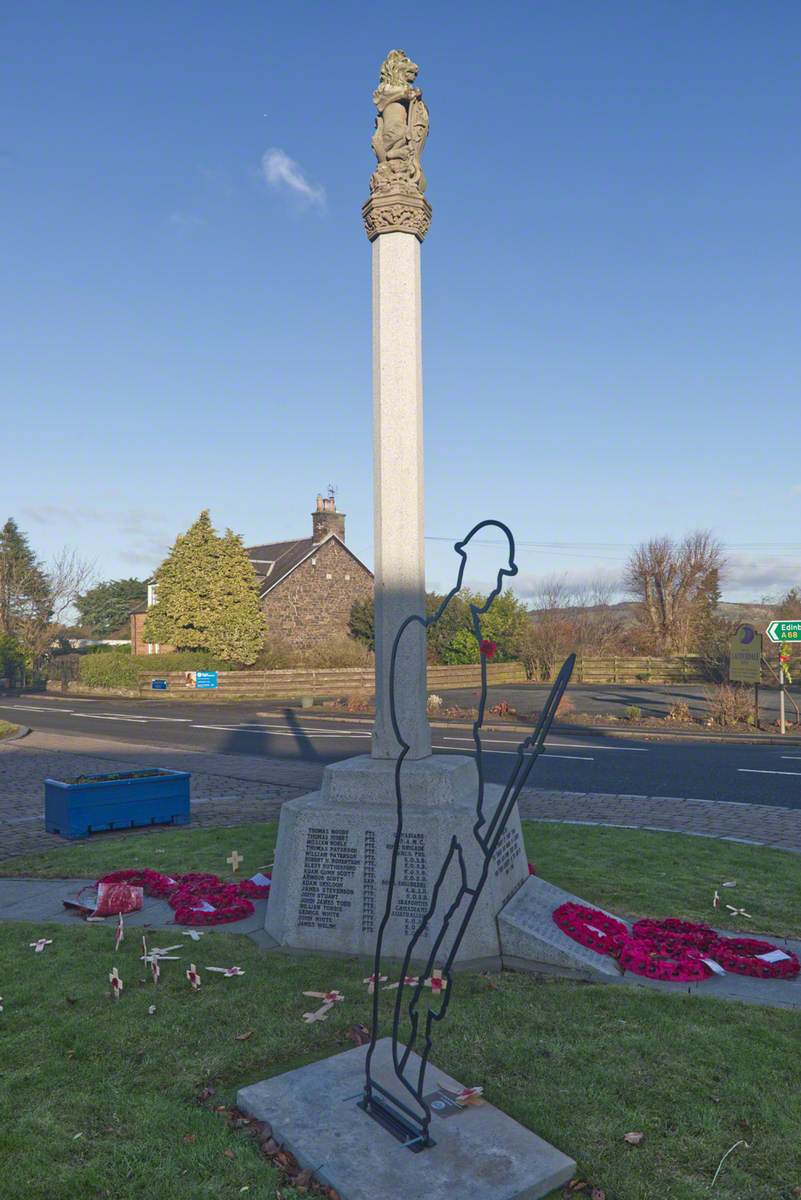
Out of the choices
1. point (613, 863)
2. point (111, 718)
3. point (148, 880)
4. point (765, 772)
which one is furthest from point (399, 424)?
point (111, 718)

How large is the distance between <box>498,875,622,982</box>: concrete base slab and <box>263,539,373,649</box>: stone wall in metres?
38.2

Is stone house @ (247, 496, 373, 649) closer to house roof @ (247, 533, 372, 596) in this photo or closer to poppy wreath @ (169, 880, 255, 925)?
house roof @ (247, 533, 372, 596)

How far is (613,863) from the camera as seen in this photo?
859 cm

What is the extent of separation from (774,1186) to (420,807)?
3.26 m

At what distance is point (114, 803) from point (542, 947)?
722cm

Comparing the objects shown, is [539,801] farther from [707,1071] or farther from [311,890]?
[707,1071]

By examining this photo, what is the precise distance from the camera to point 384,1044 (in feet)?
14.5

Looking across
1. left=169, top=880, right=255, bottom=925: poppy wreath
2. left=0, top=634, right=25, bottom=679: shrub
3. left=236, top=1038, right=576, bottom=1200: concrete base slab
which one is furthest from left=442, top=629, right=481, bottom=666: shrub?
left=236, top=1038, right=576, bottom=1200: concrete base slab

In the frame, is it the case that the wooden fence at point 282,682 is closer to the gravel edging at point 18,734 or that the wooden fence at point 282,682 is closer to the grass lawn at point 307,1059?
the gravel edging at point 18,734

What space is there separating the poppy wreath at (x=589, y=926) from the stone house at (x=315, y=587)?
38105 millimetres

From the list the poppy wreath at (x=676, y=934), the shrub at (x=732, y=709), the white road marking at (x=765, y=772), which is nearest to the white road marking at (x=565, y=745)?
the white road marking at (x=765, y=772)

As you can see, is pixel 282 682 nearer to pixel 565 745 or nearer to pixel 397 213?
pixel 565 745

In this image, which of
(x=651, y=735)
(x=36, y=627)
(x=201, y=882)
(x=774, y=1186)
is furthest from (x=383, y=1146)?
(x=36, y=627)

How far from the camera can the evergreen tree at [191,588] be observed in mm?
40062
